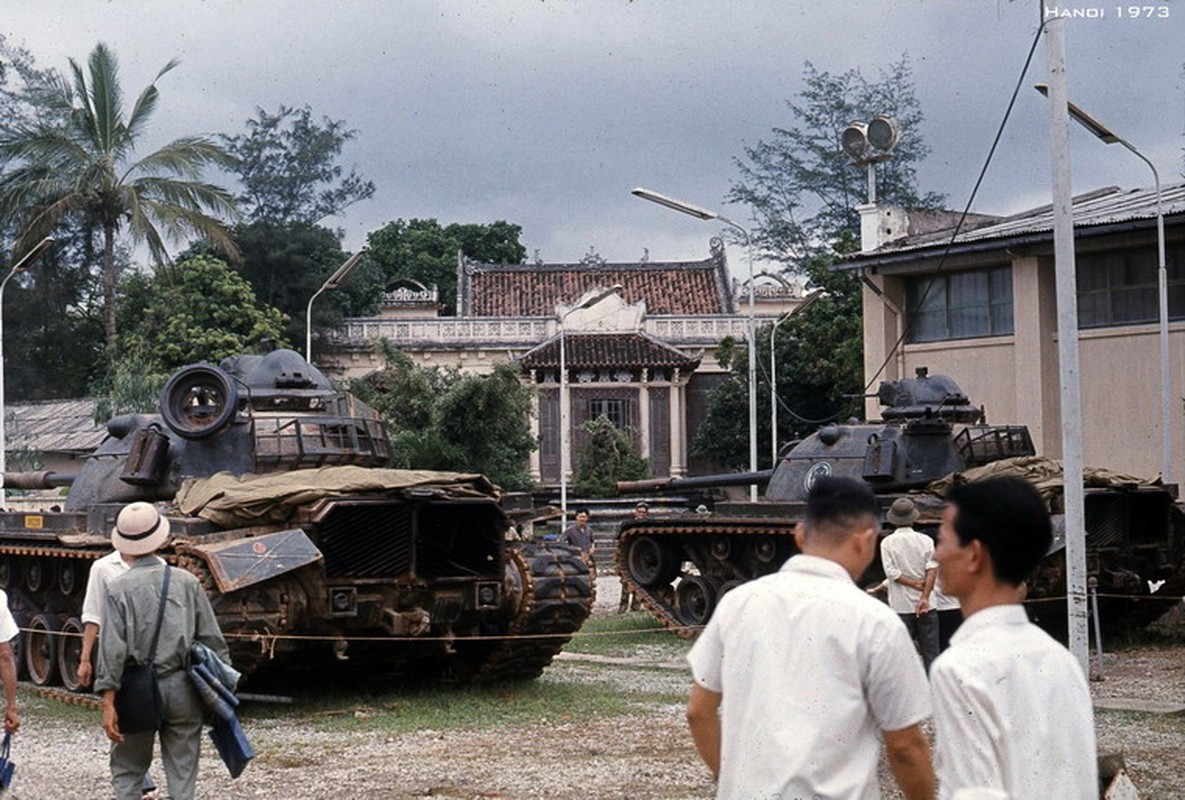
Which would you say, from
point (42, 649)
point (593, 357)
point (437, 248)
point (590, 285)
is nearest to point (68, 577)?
point (42, 649)

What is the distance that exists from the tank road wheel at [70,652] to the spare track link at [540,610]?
3.20m

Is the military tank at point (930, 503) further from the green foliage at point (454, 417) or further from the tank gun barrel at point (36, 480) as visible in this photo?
the green foliage at point (454, 417)

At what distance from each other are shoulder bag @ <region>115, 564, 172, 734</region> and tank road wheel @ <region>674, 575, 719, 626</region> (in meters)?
11.6

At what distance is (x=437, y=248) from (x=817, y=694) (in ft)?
178

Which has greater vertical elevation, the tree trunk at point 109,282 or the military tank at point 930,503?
the tree trunk at point 109,282

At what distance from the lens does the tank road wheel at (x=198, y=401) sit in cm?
1384

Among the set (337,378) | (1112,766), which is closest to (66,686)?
(1112,766)

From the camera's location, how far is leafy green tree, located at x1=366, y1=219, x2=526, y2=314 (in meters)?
56.8

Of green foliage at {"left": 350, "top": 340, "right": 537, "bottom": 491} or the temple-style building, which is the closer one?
green foliage at {"left": 350, "top": 340, "right": 537, "bottom": 491}

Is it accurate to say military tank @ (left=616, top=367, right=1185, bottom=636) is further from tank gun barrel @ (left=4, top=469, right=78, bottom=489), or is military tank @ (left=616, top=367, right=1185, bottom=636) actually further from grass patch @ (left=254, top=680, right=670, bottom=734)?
tank gun barrel @ (left=4, top=469, right=78, bottom=489)

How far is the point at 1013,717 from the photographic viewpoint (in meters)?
3.64

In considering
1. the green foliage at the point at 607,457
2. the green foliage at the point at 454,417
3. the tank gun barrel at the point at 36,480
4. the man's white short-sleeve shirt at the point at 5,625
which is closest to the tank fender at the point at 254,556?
the man's white short-sleeve shirt at the point at 5,625

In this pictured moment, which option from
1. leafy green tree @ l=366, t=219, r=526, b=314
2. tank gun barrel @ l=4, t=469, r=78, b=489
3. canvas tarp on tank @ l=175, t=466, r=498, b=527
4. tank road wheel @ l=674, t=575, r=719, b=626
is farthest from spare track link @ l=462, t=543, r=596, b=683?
leafy green tree @ l=366, t=219, r=526, b=314

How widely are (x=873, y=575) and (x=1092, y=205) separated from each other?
12.7m
